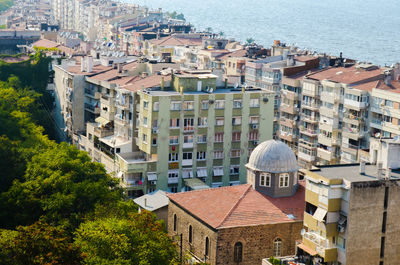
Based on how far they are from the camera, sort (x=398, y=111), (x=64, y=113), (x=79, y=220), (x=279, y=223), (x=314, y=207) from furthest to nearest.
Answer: (x=64, y=113) → (x=398, y=111) → (x=79, y=220) → (x=279, y=223) → (x=314, y=207)

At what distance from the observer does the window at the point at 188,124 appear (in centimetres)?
6203

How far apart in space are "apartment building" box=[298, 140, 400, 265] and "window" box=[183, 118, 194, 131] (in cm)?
2174

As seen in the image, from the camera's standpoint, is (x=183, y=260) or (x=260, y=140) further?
(x=260, y=140)

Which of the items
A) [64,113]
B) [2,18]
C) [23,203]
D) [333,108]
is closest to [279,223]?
[23,203]

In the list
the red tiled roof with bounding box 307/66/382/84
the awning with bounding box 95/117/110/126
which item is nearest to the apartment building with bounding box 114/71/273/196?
the awning with bounding box 95/117/110/126

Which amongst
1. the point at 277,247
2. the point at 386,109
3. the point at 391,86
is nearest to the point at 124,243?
the point at 277,247

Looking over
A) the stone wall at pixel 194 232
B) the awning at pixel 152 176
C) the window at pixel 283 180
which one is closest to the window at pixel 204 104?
the awning at pixel 152 176

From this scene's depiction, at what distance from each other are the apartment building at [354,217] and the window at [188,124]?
2174 cm

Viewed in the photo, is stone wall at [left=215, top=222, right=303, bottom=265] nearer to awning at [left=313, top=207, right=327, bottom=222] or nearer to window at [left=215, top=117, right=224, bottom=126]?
awning at [left=313, top=207, right=327, bottom=222]

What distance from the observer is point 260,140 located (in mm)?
65625

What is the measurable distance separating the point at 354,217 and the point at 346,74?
3619cm

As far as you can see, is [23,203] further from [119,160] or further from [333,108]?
[333,108]

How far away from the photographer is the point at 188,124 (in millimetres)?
62188

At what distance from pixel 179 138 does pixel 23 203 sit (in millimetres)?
14802
